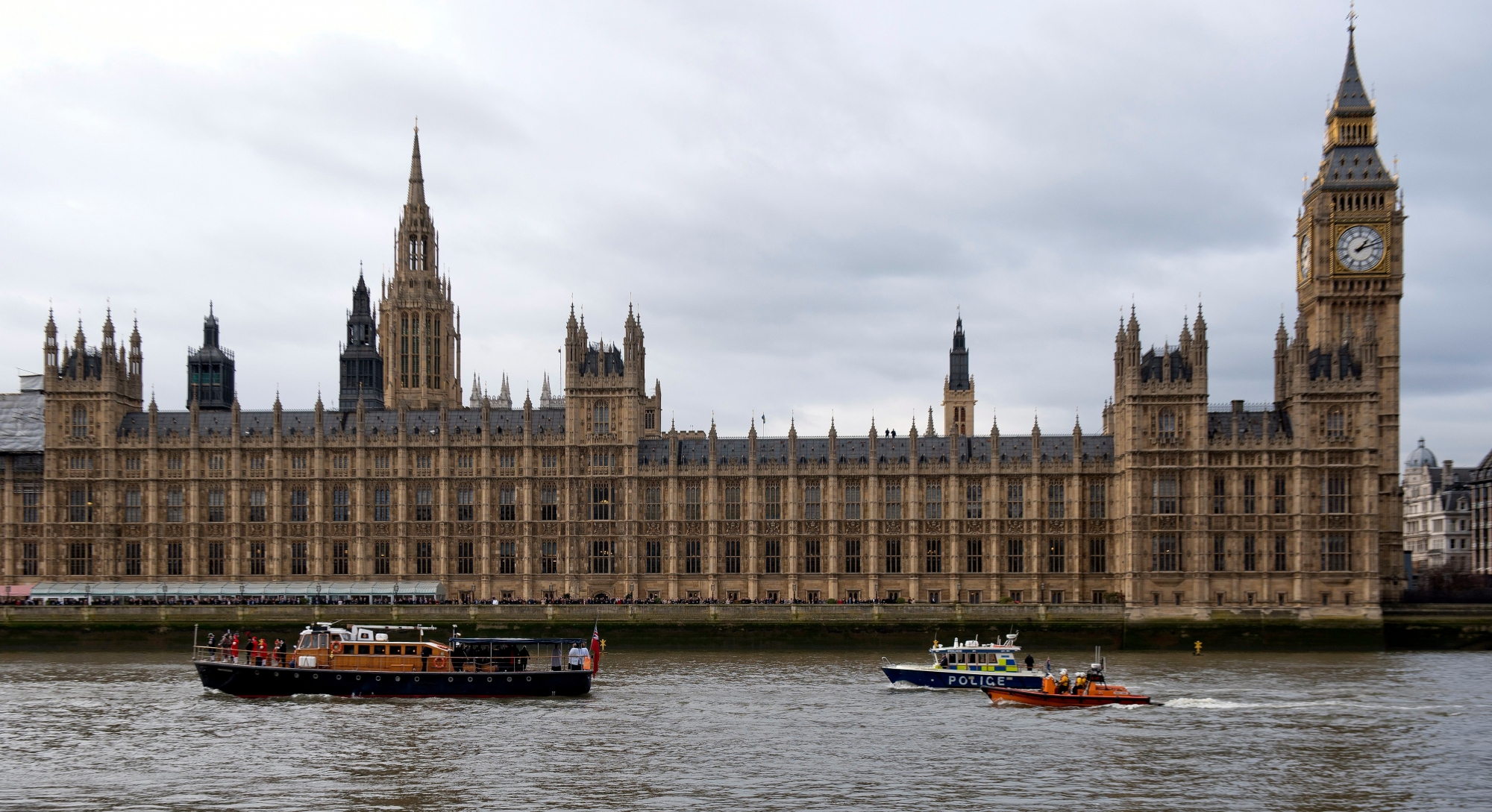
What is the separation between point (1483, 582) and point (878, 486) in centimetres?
5799

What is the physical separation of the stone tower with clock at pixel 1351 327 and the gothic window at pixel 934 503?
26672 mm

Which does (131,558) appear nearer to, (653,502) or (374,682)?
(653,502)

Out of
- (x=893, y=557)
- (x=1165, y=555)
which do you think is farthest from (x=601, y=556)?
(x=1165, y=555)

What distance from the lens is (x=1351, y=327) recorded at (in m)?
123

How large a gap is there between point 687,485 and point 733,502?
12.5 ft

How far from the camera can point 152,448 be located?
407 feet

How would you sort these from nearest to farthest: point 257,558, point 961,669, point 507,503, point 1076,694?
point 1076,694 → point 961,669 → point 507,503 → point 257,558

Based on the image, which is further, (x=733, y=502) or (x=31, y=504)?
(x=31, y=504)

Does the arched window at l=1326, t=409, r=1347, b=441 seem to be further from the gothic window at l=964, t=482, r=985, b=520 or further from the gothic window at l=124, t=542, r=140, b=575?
the gothic window at l=124, t=542, r=140, b=575

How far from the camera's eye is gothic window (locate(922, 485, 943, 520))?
120688 millimetres

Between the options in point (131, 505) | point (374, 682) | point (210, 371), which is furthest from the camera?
point (210, 371)

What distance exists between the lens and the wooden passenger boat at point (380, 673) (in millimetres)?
76250

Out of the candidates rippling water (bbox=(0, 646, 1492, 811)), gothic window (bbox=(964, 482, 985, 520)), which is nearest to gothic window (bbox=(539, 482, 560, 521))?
gothic window (bbox=(964, 482, 985, 520))

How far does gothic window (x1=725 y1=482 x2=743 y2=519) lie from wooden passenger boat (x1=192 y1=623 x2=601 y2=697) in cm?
4462
